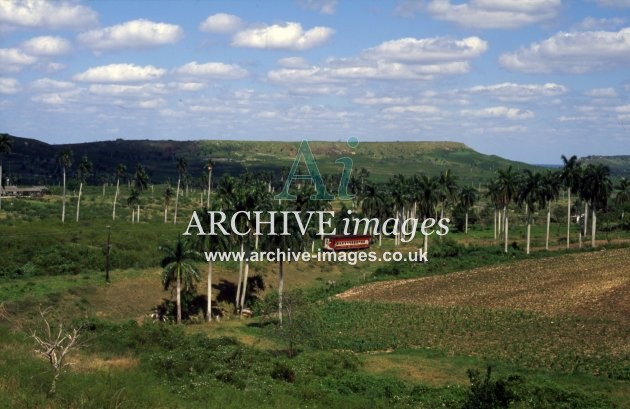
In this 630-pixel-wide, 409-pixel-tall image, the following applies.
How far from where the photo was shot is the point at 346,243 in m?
112

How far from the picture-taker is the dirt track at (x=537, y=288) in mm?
65375

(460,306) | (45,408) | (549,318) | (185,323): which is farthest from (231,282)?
(45,408)

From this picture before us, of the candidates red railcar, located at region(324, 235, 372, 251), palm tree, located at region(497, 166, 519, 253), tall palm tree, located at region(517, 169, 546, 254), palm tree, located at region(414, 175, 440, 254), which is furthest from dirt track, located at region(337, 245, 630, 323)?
red railcar, located at region(324, 235, 372, 251)

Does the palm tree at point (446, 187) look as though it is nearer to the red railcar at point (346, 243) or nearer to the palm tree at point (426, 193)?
the palm tree at point (426, 193)

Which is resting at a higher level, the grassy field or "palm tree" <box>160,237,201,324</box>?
"palm tree" <box>160,237,201,324</box>

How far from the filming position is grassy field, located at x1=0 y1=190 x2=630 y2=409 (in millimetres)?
35906

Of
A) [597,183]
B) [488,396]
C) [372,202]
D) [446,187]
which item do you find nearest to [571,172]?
[597,183]

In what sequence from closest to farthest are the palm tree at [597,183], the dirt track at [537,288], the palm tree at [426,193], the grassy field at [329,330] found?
1. the grassy field at [329,330]
2. the dirt track at [537,288]
3. the palm tree at [597,183]
4. the palm tree at [426,193]

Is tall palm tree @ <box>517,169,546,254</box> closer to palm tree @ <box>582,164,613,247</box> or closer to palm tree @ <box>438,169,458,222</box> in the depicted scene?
palm tree @ <box>582,164,613,247</box>

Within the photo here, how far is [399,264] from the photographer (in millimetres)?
97500

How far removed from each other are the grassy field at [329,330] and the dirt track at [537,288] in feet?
0.86

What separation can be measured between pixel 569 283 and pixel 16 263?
6193 cm

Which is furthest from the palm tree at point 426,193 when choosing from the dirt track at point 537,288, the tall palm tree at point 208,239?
the tall palm tree at point 208,239

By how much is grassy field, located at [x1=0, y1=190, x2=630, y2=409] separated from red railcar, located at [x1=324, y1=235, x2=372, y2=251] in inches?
235
